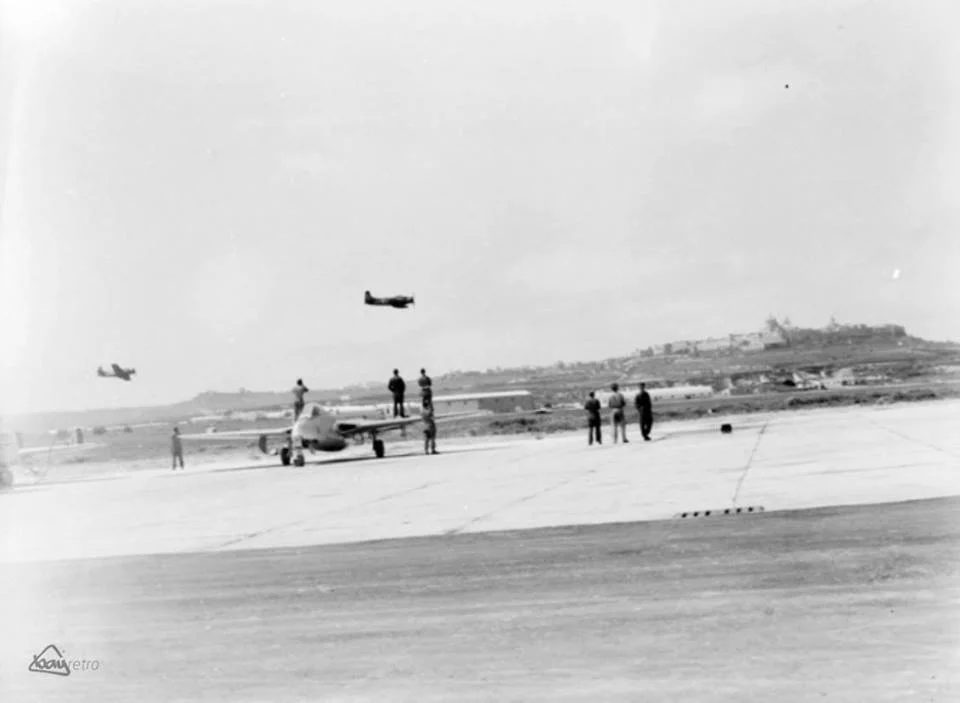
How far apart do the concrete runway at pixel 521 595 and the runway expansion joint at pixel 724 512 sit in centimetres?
29

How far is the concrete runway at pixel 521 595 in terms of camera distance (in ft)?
22.1

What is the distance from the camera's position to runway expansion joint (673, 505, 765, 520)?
47.7 feet

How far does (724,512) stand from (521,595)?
6.07 meters

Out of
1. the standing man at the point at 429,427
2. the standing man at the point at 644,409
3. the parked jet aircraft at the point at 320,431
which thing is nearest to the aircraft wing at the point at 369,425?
the parked jet aircraft at the point at 320,431

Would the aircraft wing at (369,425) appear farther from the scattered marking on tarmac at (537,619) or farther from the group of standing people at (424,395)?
the scattered marking on tarmac at (537,619)

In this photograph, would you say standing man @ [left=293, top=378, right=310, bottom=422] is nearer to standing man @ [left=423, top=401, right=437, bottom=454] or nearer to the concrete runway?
standing man @ [left=423, top=401, right=437, bottom=454]

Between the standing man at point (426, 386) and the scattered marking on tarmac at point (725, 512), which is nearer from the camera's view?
the scattered marking on tarmac at point (725, 512)

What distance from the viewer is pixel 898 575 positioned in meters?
9.02

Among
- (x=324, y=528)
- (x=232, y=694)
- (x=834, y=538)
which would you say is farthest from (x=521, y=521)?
(x=232, y=694)

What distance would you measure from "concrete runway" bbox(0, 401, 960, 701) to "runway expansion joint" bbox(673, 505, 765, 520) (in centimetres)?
29

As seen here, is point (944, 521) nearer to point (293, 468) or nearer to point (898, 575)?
point (898, 575)

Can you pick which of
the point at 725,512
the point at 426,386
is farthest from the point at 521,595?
the point at 426,386

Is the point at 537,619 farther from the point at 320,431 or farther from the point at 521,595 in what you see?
the point at 320,431

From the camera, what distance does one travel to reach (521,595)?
31.2 ft
